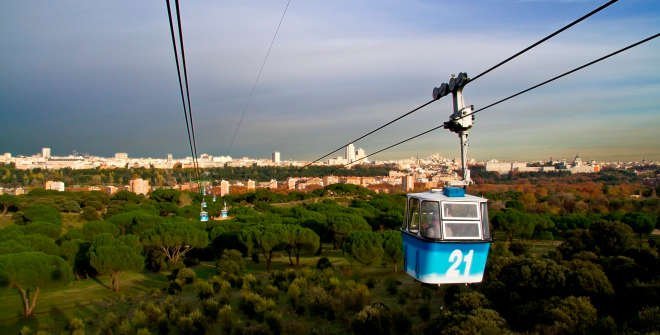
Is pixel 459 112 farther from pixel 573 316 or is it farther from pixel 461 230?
pixel 573 316

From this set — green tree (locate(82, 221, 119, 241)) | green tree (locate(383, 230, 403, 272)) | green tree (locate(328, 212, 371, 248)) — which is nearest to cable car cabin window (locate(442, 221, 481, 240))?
green tree (locate(383, 230, 403, 272))

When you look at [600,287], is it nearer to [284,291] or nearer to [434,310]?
[434,310]

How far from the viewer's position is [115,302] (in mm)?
21828

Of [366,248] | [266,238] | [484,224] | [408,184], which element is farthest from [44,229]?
[408,184]

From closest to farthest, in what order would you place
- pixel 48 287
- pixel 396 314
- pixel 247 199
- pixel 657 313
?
pixel 657 313 < pixel 396 314 < pixel 48 287 < pixel 247 199

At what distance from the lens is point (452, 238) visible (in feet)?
22.8

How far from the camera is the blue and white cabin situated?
6.97 meters

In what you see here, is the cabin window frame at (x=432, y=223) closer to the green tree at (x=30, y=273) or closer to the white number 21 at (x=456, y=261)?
the white number 21 at (x=456, y=261)

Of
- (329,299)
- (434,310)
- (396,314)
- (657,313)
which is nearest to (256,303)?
(329,299)

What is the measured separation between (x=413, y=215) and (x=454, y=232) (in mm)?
1129

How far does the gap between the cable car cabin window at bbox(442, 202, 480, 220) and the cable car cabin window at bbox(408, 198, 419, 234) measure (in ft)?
2.47

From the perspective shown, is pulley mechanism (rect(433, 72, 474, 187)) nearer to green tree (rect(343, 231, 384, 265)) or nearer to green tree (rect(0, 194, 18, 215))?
green tree (rect(343, 231, 384, 265))

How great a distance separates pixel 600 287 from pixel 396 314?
283 inches

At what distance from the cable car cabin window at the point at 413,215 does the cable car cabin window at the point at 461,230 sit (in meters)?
0.76
